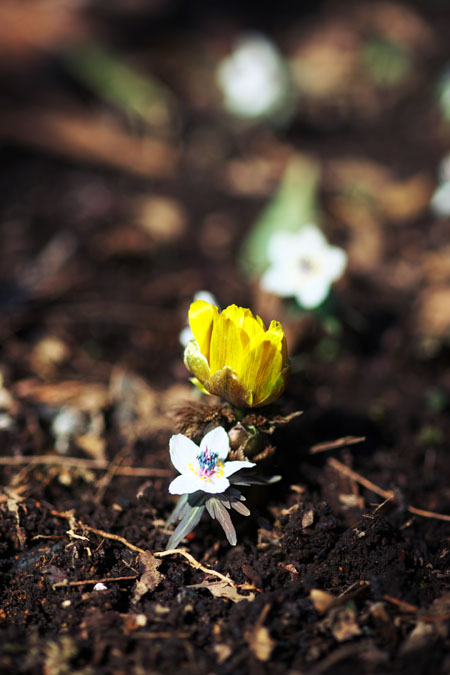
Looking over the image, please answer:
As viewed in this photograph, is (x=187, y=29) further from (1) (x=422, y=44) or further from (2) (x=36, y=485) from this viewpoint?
(2) (x=36, y=485)

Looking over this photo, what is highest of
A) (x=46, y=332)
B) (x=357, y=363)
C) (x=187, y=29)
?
(x=187, y=29)

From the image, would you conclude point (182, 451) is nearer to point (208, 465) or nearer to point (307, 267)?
point (208, 465)

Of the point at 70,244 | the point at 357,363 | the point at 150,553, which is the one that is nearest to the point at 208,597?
the point at 150,553

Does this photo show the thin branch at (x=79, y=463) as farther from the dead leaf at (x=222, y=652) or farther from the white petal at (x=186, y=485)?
the dead leaf at (x=222, y=652)

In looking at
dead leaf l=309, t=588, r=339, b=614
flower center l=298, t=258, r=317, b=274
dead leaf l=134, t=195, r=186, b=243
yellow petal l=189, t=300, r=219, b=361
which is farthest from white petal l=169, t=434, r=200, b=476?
dead leaf l=134, t=195, r=186, b=243

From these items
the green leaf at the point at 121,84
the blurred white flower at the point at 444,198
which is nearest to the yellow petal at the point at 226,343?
the blurred white flower at the point at 444,198
